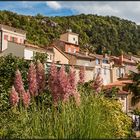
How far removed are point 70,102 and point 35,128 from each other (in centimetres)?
71

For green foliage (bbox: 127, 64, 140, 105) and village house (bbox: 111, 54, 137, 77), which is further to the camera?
village house (bbox: 111, 54, 137, 77)

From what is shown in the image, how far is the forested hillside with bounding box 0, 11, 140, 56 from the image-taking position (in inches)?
4149

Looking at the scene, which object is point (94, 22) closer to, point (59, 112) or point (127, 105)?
point (127, 105)

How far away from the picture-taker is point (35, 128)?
6.75 metres

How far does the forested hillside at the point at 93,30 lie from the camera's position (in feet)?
346

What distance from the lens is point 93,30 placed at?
448ft

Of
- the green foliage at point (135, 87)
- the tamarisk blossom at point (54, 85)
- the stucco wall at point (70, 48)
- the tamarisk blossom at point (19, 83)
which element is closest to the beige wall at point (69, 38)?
the stucco wall at point (70, 48)

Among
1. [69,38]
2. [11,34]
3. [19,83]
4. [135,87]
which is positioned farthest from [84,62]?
[19,83]

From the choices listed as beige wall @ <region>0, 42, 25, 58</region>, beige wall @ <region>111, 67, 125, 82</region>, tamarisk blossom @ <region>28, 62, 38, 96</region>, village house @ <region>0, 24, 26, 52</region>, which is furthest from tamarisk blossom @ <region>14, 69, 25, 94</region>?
beige wall @ <region>111, 67, 125, 82</region>

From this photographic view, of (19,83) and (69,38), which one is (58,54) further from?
(19,83)

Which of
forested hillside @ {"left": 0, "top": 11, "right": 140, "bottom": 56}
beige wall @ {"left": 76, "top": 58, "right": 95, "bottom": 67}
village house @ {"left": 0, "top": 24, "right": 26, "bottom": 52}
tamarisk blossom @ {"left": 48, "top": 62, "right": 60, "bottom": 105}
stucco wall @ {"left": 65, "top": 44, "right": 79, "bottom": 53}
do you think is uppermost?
forested hillside @ {"left": 0, "top": 11, "right": 140, "bottom": 56}

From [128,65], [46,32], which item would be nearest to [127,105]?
[128,65]

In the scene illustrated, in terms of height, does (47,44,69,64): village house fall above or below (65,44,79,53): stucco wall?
below

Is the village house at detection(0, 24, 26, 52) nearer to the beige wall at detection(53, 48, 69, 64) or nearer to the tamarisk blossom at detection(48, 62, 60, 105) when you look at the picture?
the beige wall at detection(53, 48, 69, 64)
